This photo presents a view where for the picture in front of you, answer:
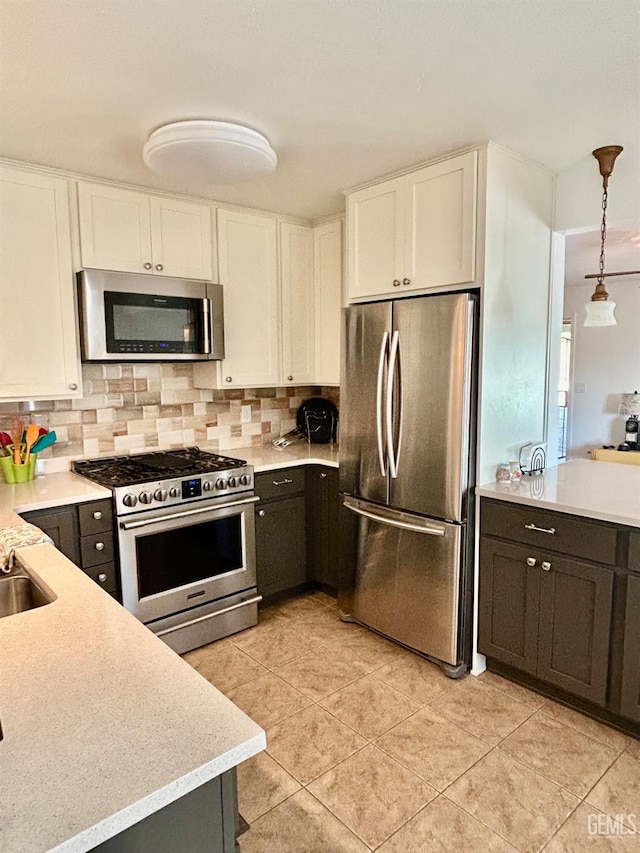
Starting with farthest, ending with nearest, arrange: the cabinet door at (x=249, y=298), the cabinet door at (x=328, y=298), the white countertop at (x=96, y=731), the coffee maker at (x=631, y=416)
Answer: the coffee maker at (x=631, y=416) → the cabinet door at (x=328, y=298) → the cabinet door at (x=249, y=298) → the white countertop at (x=96, y=731)

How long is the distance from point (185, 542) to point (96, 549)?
0.43 m

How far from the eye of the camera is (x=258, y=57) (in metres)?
1.69

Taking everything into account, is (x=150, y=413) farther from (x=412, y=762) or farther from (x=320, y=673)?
(x=412, y=762)

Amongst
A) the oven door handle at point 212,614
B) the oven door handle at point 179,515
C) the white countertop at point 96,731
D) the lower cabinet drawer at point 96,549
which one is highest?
the white countertop at point 96,731

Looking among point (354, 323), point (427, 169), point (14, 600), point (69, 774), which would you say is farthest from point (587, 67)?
point (14, 600)

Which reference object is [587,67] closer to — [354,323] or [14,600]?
[354,323]

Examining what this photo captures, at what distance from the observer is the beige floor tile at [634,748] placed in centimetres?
204

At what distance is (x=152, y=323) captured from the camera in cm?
287

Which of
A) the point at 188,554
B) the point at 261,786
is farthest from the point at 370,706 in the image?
the point at 188,554

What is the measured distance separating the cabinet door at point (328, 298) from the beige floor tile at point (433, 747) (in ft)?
6.43

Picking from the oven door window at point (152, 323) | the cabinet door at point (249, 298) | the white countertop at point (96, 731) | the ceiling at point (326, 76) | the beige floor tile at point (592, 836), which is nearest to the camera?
the white countertop at point (96, 731)

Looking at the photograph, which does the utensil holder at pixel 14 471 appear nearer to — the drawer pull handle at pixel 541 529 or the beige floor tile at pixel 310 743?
the beige floor tile at pixel 310 743

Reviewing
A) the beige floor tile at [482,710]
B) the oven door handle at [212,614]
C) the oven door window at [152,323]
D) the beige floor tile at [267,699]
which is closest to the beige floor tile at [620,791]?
the beige floor tile at [482,710]

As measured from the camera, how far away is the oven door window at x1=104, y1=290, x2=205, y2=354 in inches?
108
